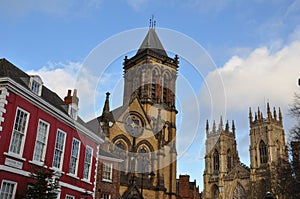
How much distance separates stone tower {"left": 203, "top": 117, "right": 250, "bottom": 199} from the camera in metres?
90.3

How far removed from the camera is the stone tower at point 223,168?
90312mm

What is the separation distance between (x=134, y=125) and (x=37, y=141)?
24332 mm

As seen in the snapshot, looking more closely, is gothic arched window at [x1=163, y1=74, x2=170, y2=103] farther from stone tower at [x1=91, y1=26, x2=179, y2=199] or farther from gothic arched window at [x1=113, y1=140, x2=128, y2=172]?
gothic arched window at [x1=113, y1=140, x2=128, y2=172]

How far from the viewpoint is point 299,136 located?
80.0 feet

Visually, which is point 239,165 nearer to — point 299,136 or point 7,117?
point 299,136

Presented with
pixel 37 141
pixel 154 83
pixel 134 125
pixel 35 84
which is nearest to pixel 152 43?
pixel 154 83

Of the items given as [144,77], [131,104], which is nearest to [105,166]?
[131,104]

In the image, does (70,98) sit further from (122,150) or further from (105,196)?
(122,150)

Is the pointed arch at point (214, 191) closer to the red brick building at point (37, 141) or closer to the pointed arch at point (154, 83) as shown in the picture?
the pointed arch at point (154, 83)

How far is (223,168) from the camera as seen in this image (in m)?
95.9

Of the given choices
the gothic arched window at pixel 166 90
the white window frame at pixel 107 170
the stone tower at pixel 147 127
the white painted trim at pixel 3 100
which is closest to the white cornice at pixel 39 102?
the white painted trim at pixel 3 100

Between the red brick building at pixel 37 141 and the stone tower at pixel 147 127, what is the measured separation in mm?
10850

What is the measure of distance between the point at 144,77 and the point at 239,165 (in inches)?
2056

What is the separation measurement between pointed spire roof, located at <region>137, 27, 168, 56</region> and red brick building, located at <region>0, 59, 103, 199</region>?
35965mm
